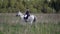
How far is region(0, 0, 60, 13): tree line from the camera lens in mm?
21167

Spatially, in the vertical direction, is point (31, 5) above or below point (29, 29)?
below

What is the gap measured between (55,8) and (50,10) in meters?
1.32

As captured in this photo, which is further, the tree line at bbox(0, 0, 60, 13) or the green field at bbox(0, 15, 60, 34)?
the tree line at bbox(0, 0, 60, 13)

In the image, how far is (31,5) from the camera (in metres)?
22.3

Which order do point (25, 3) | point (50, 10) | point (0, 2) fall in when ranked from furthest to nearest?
point (50, 10)
point (25, 3)
point (0, 2)

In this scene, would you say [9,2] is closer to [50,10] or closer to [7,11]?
[7,11]

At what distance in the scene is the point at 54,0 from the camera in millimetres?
22766

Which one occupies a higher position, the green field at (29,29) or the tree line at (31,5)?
the green field at (29,29)

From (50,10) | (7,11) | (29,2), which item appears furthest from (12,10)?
(50,10)

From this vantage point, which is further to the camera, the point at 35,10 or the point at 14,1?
the point at 35,10

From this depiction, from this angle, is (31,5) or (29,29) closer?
(29,29)

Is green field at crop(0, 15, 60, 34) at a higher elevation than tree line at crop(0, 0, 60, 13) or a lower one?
higher

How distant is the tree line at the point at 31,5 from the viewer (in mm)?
21167

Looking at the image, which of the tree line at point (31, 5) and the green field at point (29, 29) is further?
the tree line at point (31, 5)
